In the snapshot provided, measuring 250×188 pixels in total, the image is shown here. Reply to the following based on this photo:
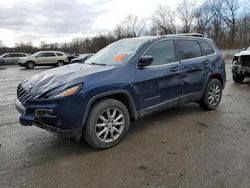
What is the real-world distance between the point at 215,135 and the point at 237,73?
251 inches

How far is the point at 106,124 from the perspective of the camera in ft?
12.5

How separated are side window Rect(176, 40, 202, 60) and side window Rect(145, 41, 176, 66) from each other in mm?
196

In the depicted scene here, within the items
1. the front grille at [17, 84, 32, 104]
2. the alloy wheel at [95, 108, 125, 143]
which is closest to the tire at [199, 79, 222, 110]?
the alloy wheel at [95, 108, 125, 143]

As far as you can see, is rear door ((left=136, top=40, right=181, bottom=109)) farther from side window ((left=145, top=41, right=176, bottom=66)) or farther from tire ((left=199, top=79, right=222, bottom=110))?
tire ((left=199, top=79, right=222, bottom=110))

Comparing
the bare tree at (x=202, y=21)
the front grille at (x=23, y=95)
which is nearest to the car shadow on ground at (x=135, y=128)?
the front grille at (x=23, y=95)

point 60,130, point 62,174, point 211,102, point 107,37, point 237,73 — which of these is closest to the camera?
point 62,174

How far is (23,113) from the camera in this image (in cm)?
360

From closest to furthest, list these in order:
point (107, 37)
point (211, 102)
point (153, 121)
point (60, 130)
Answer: point (60, 130) → point (153, 121) → point (211, 102) → point (107, 37)

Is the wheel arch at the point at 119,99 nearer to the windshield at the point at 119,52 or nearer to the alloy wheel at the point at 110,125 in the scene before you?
the alloy wheel at the point at 110,125

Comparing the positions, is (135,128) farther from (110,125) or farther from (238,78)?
(238,78)

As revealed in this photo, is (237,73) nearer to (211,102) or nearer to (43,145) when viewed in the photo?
(211,102)

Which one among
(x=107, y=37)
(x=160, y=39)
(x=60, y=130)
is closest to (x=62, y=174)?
(x=60, y=130)

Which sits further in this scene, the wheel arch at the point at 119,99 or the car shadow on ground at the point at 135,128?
the car shadow on ground at the point at 135,128

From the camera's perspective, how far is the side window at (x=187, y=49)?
5.00 m
